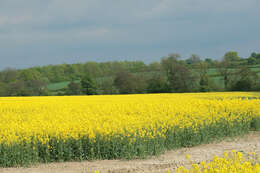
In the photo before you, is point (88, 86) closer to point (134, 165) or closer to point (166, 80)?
point (166, 80)

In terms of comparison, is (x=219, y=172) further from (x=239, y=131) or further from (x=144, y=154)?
(x=239, y=131)

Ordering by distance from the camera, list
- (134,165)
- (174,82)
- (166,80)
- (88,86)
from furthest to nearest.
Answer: (166,80)
(88,86)
(174,82)
(134,165)

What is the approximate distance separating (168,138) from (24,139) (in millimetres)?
4448

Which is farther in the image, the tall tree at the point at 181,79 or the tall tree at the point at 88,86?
the tall tree at the point at 88,86

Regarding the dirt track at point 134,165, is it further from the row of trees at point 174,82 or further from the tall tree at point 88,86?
the tall tree at point 88,86

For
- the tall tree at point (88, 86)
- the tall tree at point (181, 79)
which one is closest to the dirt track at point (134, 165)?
the tall tree at point (181, 79)

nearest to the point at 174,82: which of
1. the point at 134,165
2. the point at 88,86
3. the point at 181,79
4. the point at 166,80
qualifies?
the point at 181,79

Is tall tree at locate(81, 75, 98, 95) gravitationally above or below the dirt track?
above

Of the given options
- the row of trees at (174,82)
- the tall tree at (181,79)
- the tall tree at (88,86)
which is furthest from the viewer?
the tall tree at (88,86)

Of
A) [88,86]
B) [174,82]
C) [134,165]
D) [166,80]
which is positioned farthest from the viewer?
[166,80]

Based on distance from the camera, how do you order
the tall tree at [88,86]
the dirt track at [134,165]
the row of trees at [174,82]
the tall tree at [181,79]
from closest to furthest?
the dirt track at [134,165]
the row of trees at [174,82]
the tall tree at [181,79]
the tall tree at [88,86]

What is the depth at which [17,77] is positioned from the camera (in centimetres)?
6656

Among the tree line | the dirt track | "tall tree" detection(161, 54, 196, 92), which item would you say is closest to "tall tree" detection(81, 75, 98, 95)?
the tree line

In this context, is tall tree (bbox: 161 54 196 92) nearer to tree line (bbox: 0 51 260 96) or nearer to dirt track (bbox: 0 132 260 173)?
tree line (bbox: 0 51 260 96)
